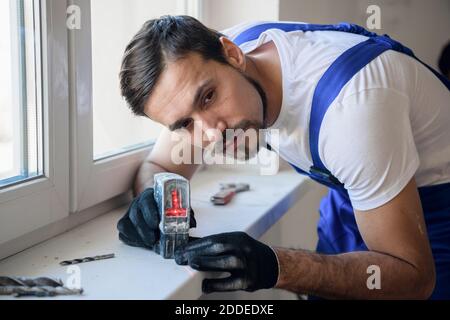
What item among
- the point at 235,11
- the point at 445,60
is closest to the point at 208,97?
the point at 235,11

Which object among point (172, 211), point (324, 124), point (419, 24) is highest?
point (419, 24)

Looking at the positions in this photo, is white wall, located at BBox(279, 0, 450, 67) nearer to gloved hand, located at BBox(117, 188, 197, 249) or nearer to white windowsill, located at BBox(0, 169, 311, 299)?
white windowsill, located at BBox(0, 169, 311, 299)

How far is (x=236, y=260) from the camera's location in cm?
75

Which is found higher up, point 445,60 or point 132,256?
point 445,60

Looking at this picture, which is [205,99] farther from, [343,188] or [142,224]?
[343,188]

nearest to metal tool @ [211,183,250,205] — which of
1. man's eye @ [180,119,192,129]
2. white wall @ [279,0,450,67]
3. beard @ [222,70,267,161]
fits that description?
beard @ [222,70,267,161]

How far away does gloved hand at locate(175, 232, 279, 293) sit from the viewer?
2.46ft

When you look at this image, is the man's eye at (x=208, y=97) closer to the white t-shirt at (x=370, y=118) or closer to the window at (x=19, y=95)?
the white t-shirt at (x=370, y=118)

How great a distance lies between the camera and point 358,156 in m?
0.78

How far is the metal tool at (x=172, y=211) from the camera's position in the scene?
0.77 m

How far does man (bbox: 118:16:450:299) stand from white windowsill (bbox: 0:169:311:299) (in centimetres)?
3

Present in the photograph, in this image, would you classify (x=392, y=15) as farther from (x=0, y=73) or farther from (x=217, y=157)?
(x=0, y=73)

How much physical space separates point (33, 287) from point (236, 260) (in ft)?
0.89

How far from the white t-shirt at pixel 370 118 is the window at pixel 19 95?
40 cm
